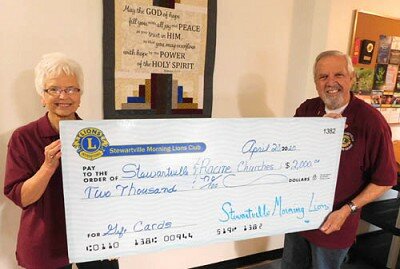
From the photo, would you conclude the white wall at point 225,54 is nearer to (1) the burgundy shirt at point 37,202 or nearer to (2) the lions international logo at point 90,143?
(1) the burgundy shirt at point 37,202

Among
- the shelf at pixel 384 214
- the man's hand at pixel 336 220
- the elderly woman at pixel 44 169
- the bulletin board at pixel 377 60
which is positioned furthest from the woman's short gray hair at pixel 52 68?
the shelf at pixel 384 214

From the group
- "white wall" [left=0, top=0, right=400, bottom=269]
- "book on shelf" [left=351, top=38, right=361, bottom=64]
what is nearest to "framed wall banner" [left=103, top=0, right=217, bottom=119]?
"white wall" [left=0, top=0, right=400, bottom=269]

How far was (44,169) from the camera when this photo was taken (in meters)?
0.96

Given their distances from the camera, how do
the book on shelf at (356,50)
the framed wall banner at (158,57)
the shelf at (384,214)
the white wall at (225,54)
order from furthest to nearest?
1. the book on shelf at (356,50)
2. the shelf at (384,214)
3. the framed wall banner at (158,57)
4. the white wall at (225,54)

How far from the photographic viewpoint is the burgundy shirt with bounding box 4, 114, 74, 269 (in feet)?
3.34

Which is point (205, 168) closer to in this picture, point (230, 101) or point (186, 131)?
point (186, 131)

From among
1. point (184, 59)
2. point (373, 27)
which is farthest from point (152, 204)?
point (373, 27)

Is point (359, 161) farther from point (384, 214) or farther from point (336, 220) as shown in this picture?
point (384, 214)

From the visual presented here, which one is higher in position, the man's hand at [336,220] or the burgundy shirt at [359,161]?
the burgundy shirt at [359,161]

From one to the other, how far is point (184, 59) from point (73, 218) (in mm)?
1052

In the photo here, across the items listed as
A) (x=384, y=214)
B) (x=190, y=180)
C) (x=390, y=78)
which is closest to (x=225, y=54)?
(x=190, y=180)

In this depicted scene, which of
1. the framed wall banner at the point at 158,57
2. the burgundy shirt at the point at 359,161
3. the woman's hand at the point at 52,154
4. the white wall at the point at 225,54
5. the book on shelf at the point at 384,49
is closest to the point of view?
the woman's hand at the point at 52,154

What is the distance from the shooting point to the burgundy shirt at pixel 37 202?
1.02m

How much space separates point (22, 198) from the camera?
100 centimetres
